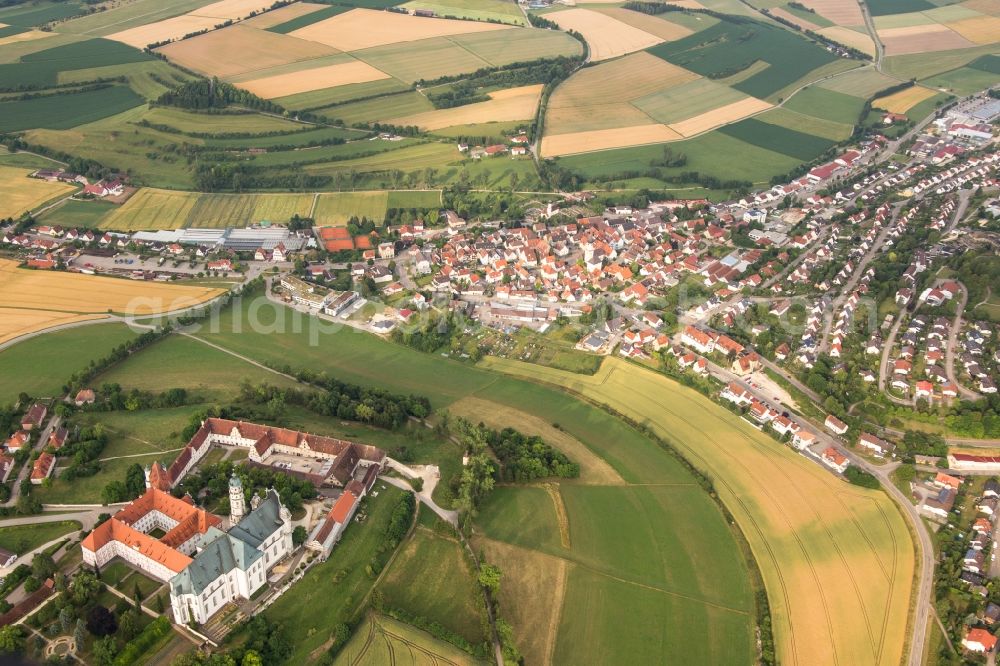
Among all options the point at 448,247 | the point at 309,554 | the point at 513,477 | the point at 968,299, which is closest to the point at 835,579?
the point at 513,477

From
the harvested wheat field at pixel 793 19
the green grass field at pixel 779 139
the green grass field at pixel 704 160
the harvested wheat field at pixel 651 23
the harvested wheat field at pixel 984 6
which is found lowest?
the green grass field at pixel 704 160

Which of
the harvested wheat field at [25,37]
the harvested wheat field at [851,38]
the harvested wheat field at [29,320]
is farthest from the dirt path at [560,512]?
the harvested wheat field at [25,37]

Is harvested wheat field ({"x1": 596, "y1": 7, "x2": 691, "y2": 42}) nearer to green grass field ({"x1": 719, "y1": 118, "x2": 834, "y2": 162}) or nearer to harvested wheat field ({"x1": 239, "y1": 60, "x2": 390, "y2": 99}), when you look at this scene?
green grass field ({"x1": 719, "y1": 118, "x2": 834, "y2": 162})

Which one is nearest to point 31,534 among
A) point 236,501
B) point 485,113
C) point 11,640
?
point 11,640

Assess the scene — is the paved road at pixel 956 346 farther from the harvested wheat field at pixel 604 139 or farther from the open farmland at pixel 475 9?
the open farmland at pixel 475 9

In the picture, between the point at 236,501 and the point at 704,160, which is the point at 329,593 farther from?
the point at 704,160

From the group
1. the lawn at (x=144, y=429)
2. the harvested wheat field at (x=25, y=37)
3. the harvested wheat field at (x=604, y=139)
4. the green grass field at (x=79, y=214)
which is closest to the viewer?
the lawn at (x=144, y=429)
